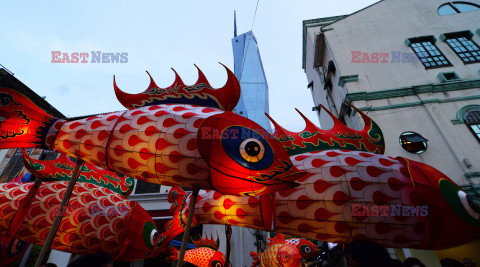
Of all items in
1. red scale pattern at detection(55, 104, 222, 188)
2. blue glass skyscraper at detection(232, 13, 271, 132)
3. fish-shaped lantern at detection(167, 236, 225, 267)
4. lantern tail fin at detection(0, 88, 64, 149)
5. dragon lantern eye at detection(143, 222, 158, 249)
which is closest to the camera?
red scale pattern at detection(55, 104, 222, 188)

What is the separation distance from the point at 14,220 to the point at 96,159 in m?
1.90

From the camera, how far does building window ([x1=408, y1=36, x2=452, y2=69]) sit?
1027 cm

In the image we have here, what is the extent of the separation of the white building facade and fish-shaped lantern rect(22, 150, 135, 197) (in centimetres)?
810

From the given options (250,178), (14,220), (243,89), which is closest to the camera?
(250,178)

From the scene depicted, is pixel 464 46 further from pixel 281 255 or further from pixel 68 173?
pixel 68 173

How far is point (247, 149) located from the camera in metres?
2.22

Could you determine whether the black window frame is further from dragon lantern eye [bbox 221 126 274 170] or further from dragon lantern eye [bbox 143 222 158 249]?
dragon lantern eye [bbox 143 222 158 249]

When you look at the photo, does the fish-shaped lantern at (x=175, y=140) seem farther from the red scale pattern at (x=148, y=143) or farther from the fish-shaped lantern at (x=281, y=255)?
the fish-shaped lantern at (x=281, y=255)

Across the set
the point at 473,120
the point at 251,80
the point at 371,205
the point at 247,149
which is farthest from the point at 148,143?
the point at 251,80

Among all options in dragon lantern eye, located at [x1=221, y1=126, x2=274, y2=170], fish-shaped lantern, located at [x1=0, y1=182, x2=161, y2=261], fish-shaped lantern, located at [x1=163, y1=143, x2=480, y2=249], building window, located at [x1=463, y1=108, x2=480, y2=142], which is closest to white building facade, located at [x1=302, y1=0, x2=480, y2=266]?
building window, located at [x1=463, y1=108, x2=480, y2=142]

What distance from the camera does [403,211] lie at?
2.51 m

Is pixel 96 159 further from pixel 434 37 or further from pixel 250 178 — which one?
pixel 434 37

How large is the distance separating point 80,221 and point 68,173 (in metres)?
1.16

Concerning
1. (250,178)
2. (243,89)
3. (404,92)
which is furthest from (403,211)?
(243,89)
